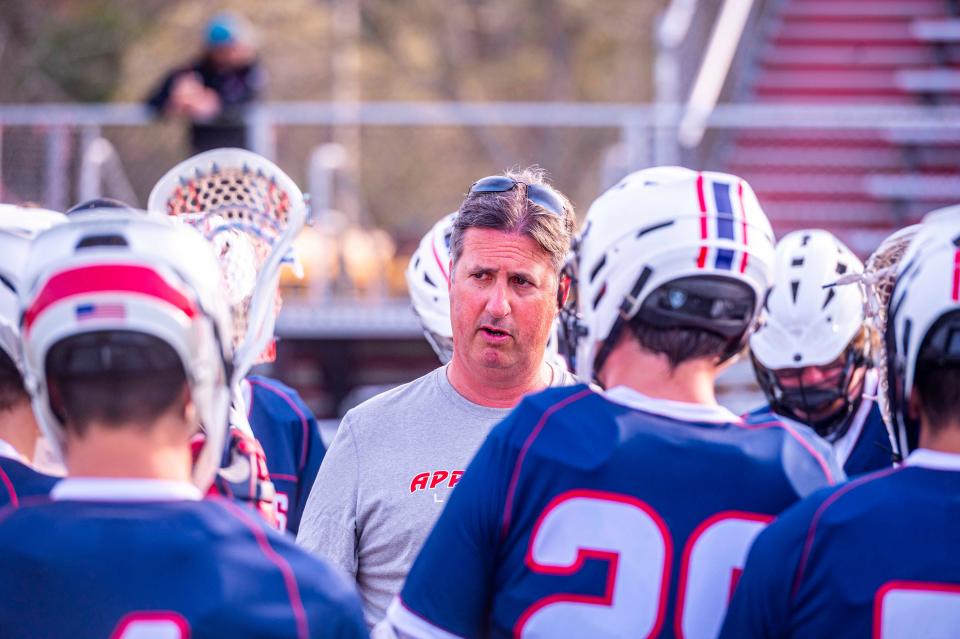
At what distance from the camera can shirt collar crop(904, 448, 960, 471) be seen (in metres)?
2.56

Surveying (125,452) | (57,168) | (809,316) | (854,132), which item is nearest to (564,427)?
(125,452)

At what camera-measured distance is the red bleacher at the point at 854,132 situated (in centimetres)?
1138

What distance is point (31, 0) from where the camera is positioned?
18.7 metres

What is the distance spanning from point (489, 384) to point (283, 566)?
1.64 m

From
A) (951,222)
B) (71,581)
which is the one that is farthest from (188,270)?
(951,222)

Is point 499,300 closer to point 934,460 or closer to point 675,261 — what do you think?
point 675,261

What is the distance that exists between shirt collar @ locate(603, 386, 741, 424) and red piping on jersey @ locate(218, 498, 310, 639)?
2.50 ft

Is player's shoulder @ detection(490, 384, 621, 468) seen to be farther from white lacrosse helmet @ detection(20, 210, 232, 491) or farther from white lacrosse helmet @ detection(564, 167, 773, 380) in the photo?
white lacrosse helmet @ detection(20, 210, 232, 491)

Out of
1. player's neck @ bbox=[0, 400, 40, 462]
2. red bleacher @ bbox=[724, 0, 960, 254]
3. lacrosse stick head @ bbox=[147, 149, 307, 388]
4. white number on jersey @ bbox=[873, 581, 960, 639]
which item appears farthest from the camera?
red bleacher @ bbox=[724, 0, 960, 254]

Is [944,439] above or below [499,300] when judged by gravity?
below

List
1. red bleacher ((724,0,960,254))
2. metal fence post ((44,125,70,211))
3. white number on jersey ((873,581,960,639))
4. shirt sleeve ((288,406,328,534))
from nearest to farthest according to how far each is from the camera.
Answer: white number on jersey ((873,581,960,639)) < shirt sleeve ((288,406,328,534)) < metal fence post ((44,125,70,211)) < red bleacher ((724,0,960,254))

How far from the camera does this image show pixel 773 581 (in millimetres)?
2549

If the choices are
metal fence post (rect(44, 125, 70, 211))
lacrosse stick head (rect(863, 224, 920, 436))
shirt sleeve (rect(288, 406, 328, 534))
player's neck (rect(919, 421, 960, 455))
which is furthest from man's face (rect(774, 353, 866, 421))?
metal fence post (rect(44, 125, 70, 211))

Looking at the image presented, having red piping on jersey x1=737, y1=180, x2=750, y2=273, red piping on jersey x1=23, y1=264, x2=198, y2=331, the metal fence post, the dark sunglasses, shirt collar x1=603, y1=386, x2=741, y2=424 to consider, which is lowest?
shirt collar x1=603, y1=386, x2=741, y2=424
